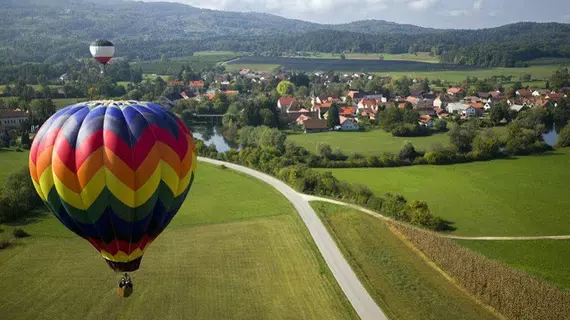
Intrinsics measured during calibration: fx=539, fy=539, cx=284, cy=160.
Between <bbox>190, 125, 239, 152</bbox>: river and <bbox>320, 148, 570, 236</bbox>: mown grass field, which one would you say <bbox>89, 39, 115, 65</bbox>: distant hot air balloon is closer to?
<bbox>320, 148, 570, 236</bbox>: mown grass field

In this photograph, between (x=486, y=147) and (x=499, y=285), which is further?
(x=486, y=147)

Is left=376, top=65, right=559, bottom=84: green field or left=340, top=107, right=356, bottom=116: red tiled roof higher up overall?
left=376, top=65, right=559, bottom=84: green field

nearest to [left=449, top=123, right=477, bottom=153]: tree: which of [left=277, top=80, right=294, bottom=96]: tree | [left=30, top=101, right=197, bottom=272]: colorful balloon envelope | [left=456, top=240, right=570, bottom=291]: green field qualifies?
[left=456, top=240, right=570, bottom=291]: green field

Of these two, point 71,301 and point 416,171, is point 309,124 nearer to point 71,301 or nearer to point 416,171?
point 416,171

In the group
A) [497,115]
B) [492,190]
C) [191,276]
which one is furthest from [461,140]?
Result: [191,276]

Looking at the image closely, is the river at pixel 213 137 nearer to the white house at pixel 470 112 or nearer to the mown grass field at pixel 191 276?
the mown grass field at pixel 191 276

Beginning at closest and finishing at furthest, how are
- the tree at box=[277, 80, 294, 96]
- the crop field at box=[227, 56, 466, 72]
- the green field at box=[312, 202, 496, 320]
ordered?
1. the green field at box=[312, 202, 496, 320]
2. the tree at box=[277, 80, 294, 96]
3. the crop field at box=[227, 56, 466, 72]

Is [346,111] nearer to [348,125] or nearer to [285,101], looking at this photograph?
[348,125]
